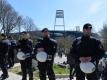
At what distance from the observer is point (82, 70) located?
11055mm

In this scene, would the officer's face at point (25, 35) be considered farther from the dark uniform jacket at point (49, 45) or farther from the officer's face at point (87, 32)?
the officer's face at point (87, 32)

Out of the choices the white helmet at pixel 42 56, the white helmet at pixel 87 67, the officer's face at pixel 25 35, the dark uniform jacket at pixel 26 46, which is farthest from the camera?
the dark uniform jacket at pixel 26 46

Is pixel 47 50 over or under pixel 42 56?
over

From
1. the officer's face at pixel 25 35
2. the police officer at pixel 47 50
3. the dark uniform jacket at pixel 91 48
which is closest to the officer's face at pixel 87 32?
the dark uniform jacket at pixel 91 48

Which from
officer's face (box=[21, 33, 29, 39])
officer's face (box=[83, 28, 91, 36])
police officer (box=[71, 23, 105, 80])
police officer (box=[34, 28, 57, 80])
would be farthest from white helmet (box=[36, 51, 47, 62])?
officer's face (box=[83, 28, 91, 36])

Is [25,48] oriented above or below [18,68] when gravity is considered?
above

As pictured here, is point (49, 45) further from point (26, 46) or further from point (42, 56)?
point (26, 46)

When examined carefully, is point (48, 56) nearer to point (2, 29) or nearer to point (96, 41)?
point (96, 41)

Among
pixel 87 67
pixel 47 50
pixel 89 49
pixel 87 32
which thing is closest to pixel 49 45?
pixel 47 50

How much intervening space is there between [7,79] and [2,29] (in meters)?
54.9

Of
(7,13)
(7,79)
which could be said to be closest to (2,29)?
(7,13)

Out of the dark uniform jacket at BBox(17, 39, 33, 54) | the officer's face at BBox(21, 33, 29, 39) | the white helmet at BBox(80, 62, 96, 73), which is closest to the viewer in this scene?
the white helmet at BBox(80, 62, 96, 73)

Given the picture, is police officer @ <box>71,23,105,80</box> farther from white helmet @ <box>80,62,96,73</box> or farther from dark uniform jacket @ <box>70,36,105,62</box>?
white helmet @ <box>80,62,96,73</box>

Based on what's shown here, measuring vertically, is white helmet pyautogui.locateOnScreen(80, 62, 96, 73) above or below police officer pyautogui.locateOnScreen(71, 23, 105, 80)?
below
